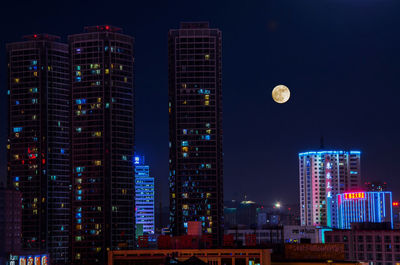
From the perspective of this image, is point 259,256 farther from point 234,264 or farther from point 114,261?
point 114,261

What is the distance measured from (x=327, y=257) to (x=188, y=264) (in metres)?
73.6

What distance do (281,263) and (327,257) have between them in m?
21.0

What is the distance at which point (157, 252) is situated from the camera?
176875 mm

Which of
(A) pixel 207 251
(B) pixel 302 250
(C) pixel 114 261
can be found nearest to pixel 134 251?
(C) pixel 114 261

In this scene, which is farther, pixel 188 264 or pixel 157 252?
pixel 157 252

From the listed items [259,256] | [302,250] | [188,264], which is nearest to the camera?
[188,264]

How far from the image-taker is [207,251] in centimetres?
17950

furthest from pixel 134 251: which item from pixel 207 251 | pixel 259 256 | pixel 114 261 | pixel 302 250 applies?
pixel 302 250

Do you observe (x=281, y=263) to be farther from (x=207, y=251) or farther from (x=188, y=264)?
(x=188, y=264)

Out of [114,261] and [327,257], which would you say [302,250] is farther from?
[114,261]

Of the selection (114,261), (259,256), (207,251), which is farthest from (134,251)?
(259,256)

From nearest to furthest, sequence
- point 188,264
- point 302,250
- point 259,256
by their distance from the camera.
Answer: point 188,264 → point 259,256 → point 302,250

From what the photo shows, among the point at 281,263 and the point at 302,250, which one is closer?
the point at 281,263

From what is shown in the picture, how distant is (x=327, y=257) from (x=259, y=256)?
1129 inches
